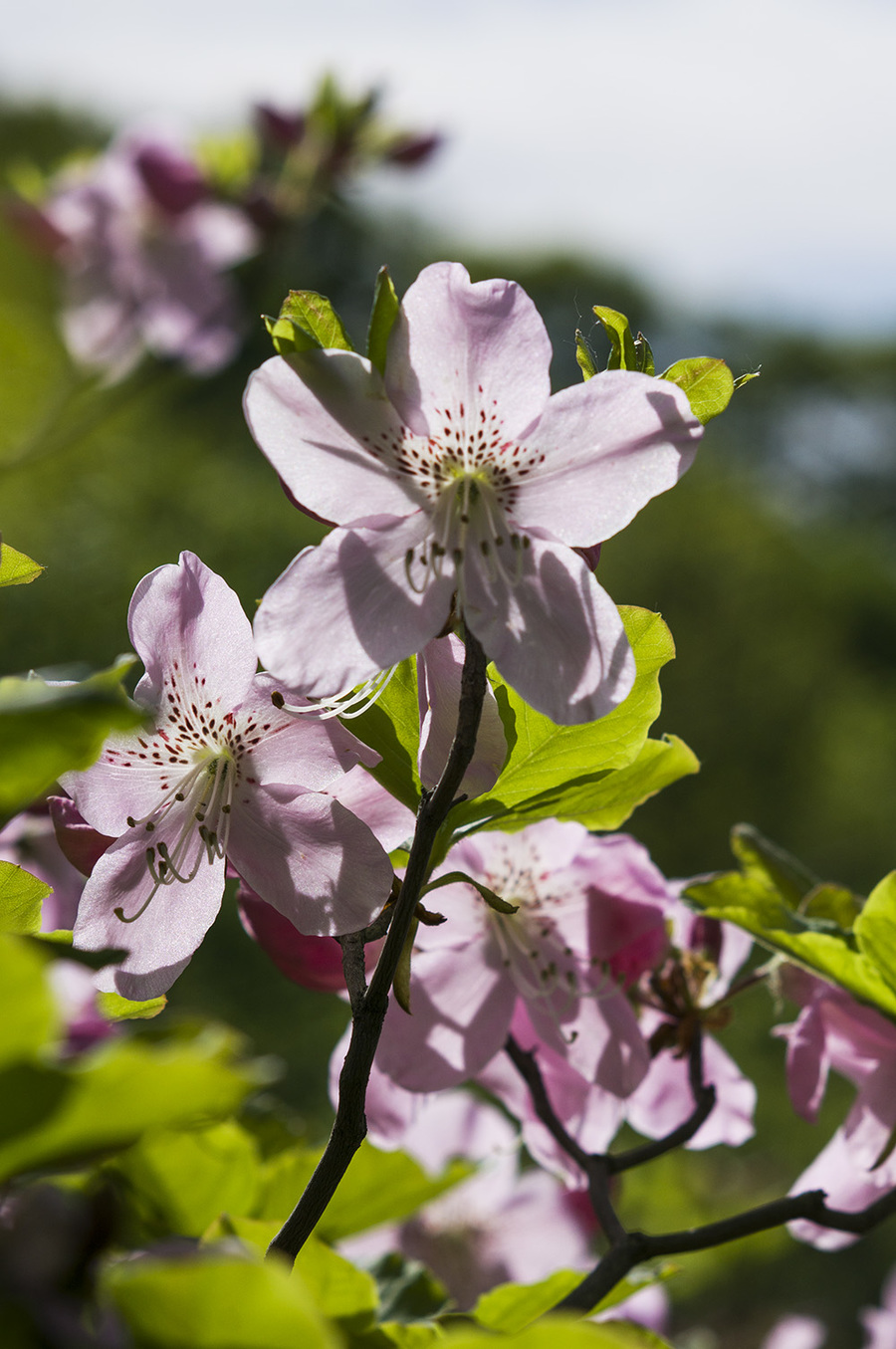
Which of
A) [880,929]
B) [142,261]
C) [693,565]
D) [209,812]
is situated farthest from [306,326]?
[693,565]

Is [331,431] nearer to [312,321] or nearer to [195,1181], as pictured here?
[312,321]

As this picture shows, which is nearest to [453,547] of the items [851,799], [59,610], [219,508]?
[59,610]

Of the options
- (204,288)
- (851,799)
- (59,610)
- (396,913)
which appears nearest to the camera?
(396,913)

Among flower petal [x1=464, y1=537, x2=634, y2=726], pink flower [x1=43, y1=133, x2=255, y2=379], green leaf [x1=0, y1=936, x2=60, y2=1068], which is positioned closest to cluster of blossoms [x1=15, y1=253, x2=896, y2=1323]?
flower petal [x1=464, y1=537, x2=634, y2=726]

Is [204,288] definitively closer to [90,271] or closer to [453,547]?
[90,271]

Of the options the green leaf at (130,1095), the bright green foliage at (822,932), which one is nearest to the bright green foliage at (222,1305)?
the green leaf at (130,1095)

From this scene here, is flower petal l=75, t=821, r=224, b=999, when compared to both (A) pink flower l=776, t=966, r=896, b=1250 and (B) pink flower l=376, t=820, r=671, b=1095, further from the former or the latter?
(A) pink flower l=776, t=966, r=896, b=1250

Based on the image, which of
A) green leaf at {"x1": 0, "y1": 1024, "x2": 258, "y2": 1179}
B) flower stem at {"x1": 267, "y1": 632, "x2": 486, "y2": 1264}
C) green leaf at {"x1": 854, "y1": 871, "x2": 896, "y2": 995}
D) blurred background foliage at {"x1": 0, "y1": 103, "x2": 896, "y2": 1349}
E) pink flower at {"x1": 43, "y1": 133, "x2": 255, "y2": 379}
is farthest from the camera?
blurred background foliage at {"x1": 0, "y1": 103, "x2": 896, "y2": 1349}

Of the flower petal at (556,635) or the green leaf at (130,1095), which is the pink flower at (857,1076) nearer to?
the flower petal at (556,635)
